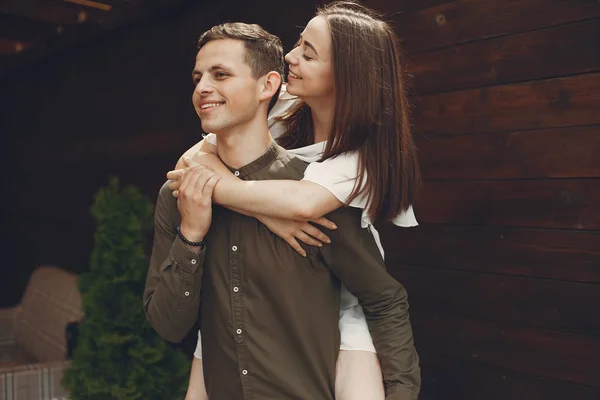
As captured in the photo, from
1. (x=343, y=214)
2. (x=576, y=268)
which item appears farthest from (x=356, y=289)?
(x=576, y=268)

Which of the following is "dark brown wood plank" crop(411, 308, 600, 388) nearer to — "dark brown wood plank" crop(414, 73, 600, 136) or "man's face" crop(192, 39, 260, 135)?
"dark brown wood plank" crop(414, 73, 600, 136)

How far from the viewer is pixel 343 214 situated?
1577 millimetres

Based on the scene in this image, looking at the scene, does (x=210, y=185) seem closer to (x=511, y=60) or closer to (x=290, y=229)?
(x=290, y=229)

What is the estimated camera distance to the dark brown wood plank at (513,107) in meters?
2.28

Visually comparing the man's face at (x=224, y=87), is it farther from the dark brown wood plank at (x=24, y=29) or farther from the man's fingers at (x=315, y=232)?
the dark brown wood plank at (x=24, y=29)

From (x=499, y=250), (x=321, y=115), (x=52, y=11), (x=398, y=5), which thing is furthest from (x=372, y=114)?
(x=52, y=11)

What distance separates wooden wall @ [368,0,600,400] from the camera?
7.59 ft

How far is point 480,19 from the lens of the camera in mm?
2570

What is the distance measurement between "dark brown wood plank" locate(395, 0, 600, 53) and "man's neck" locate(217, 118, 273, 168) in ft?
4.18

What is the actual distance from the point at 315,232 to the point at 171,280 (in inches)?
13.1

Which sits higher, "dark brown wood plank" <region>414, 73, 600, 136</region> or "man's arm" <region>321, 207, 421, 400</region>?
"dark brown wood plank" <region>414, 73, 600, 136</region>

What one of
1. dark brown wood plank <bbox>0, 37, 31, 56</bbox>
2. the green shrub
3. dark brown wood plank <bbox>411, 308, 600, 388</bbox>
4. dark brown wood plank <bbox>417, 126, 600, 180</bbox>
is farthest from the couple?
dark brown wood plank <bbox>0, 37, 31, 56</bbox>

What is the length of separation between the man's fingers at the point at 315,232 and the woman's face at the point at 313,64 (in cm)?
35

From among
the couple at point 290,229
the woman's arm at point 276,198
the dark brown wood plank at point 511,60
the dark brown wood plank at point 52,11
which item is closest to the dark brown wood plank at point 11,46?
the dark brown wood plank at point 52,11
